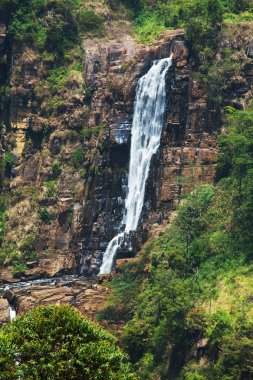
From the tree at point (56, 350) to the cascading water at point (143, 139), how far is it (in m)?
30.2

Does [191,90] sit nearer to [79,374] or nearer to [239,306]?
[239,306]

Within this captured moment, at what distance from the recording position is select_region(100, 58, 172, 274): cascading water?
68250 millimetres

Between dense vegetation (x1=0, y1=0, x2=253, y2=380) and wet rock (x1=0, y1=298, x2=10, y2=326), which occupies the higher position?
dense vegetation (x1=0, y1=0, x2=253, y2=380)

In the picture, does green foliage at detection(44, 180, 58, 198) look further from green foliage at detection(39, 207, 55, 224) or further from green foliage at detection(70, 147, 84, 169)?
green foliage at detection(70, 147, 84, 169)

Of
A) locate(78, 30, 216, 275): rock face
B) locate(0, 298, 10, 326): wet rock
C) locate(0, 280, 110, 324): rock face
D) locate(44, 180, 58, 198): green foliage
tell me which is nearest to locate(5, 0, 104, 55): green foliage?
locate(78, 30, 216, 275): rock face

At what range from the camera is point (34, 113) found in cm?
7769

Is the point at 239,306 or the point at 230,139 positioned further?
the point at 230,139

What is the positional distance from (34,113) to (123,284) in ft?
72.8

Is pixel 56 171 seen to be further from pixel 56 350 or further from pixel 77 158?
pixel 56 350

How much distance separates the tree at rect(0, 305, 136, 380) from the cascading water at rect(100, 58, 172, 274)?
30237mm

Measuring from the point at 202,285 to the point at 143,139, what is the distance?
17101 millimetres

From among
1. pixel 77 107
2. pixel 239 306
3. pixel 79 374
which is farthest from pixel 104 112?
pixel 79 374

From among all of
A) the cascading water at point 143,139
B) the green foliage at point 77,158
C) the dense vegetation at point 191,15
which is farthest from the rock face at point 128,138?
the green foliage at point 77,158

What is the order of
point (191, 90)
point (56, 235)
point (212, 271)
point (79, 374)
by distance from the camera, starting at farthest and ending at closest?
point (56, 235) → point (191, 90) → point (212, 271) → point (79, 374)
